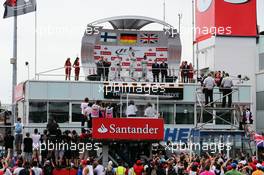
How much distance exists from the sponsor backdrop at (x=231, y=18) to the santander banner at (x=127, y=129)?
3401 cm

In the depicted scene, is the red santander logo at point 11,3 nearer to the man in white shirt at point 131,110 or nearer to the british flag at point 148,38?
the british flag at point 148,38

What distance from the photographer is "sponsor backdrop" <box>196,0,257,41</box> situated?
2486 inches

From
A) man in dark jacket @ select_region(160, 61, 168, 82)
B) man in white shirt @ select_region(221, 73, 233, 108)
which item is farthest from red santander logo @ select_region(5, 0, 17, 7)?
man in white shirt @ select_region(221, 73, 233, 108)

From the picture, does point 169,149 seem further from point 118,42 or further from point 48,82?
point 118,42

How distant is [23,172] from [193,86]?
19321 mm

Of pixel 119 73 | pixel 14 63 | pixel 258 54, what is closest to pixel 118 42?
pixel 119 73

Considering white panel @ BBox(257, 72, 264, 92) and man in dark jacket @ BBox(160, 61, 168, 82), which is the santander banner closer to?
man in dark jacket @ BBox(160, 61, 168, 82)

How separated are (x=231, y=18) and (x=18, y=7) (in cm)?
2958

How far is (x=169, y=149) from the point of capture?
3550 cm

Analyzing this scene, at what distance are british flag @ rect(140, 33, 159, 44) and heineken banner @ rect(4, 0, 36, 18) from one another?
9.52 metres

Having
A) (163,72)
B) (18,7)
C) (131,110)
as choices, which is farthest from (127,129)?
(18,7)

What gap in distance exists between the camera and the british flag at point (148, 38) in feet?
153

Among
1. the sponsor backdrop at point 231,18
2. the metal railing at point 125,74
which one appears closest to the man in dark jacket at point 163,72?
the metal railing at point 125,74

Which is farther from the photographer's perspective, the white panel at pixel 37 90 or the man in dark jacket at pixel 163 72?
the man in dark jacket at pixel 163 72
